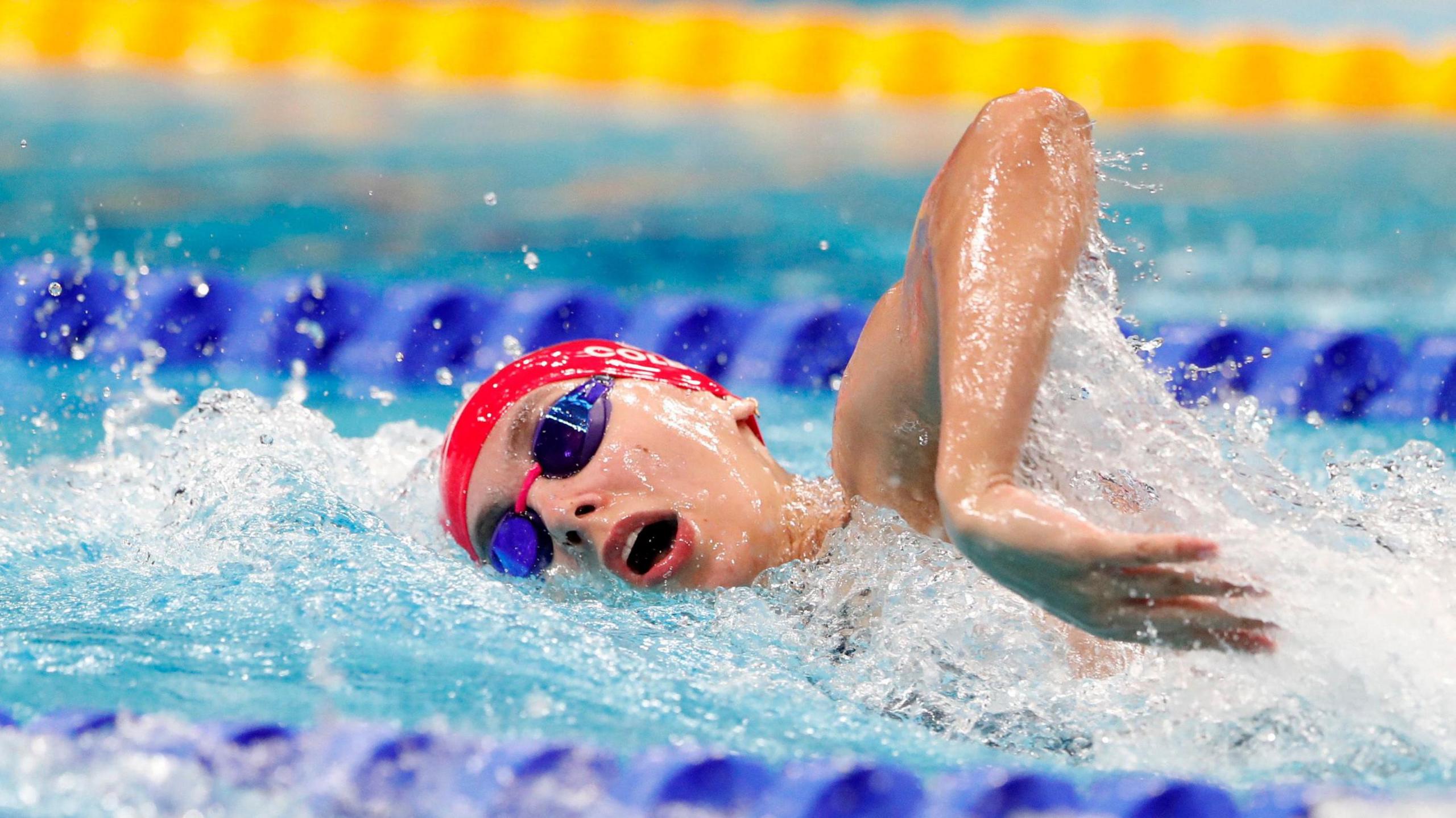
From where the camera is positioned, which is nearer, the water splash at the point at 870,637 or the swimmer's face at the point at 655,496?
the water splash at the point at 870,637

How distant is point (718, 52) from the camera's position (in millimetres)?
6312

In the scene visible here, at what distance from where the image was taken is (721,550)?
1.69m

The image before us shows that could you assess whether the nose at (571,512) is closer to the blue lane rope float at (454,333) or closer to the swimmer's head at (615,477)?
the swimmer's head at (615,477)

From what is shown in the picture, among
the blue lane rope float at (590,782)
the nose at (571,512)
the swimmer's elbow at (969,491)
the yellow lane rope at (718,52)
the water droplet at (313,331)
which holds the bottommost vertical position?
the blue lane rope float at (590,782)

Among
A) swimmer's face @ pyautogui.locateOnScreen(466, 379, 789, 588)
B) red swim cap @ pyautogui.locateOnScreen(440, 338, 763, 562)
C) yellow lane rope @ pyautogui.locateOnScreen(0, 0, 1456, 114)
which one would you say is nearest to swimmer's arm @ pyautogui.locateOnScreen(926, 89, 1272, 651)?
swimmer's face @ pyautogui.locateOnScreen(466, 379, 789, 588)

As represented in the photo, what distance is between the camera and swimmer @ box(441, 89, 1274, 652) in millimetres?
1193

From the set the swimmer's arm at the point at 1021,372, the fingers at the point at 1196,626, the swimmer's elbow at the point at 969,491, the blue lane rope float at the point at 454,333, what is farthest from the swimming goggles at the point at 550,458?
the blue lane rope float at the point at 454,333

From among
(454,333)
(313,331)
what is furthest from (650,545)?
(313,331)

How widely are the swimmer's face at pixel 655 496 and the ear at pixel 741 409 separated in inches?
1.4

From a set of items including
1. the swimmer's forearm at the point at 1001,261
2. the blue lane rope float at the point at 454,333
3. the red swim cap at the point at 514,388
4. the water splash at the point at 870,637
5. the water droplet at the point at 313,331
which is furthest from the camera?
the water droplet at the point at 313,331

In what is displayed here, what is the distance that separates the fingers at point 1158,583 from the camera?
117 centimetres

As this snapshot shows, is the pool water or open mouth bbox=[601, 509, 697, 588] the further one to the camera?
open mouth bbox=[601, 509, 697, 588]

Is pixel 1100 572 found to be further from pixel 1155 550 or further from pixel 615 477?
pixel 615 477

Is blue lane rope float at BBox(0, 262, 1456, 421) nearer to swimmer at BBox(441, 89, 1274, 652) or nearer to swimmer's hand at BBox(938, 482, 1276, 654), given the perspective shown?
swimmer at BBox(441, 89, 1274, 652)
